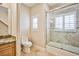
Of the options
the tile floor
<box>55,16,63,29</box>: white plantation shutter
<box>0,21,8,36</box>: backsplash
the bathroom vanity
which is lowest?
the tile floor

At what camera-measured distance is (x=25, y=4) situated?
133cm

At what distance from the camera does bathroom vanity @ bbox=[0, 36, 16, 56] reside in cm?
127

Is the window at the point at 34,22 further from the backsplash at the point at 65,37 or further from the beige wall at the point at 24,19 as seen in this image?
the backsplash at the point at 65,37

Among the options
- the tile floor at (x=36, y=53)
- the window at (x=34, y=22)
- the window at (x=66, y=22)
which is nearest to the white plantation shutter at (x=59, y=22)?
the window at (x=66, y=22)

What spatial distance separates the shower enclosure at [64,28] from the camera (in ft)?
4.63

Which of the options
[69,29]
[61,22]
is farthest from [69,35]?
[61,22]

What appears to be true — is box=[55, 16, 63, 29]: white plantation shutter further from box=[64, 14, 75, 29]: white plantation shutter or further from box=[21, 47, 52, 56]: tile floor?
box=[21, 47, 52, 56]: tile floor

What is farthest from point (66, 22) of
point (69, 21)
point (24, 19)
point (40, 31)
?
point (24, 19)

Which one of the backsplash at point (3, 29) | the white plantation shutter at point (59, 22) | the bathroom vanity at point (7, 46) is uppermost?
the white plantation shutter at point (59, 22)

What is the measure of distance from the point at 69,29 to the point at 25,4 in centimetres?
98

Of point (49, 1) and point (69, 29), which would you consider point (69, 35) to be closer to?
point (69, 29)

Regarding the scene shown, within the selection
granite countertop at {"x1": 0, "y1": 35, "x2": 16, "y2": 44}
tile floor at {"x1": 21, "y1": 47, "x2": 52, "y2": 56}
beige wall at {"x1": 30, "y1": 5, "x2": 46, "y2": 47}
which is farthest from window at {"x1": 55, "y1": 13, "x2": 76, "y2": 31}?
granite countertop at {"x1": 0, "y1": 35, "x2": 16, "y2": 44}

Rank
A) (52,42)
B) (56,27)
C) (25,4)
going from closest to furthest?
(25,4) < (56,27) < (52,42)

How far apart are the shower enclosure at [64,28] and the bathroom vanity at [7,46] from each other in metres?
0.67
